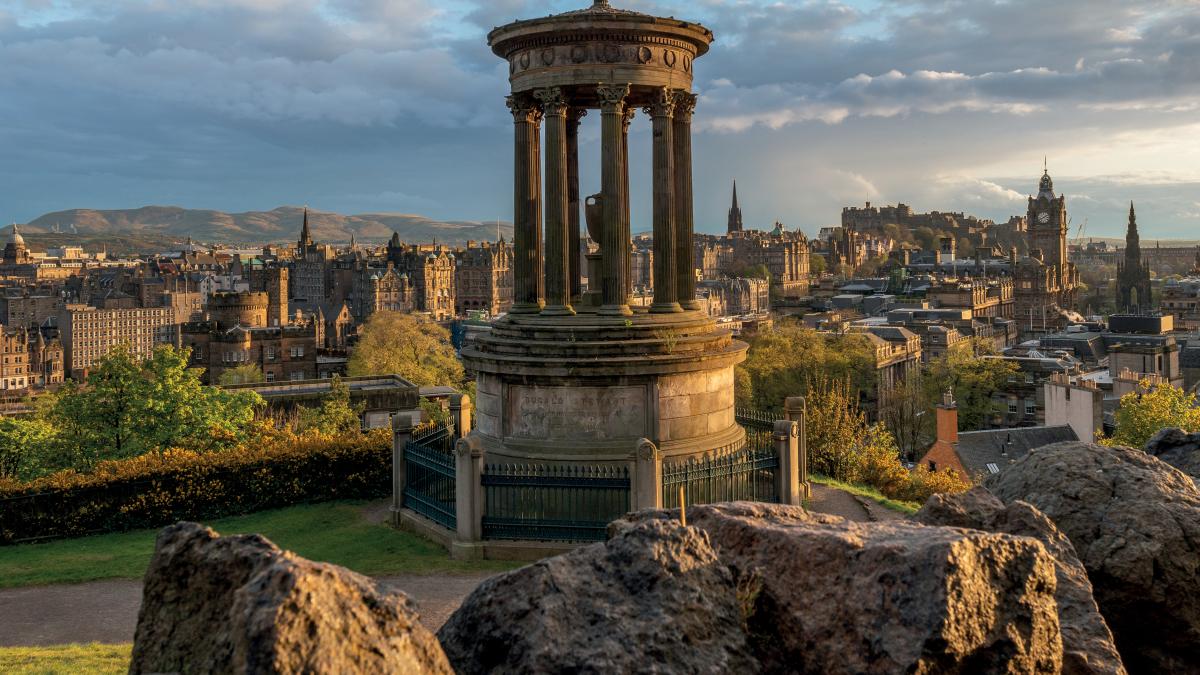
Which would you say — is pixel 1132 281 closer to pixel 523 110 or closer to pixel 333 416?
pixel 333 416

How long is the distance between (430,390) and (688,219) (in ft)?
107

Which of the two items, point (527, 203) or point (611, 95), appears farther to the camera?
point (527, 203)

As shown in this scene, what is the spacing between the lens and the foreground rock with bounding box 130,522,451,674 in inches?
170

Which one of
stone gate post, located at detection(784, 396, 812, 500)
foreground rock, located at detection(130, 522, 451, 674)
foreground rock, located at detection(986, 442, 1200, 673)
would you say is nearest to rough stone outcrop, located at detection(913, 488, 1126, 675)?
foreground rock, located at detection(986, 442, 1200, 673)

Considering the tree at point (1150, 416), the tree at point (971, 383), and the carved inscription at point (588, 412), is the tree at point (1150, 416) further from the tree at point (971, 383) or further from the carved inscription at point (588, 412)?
the carved inscription at point (588, 412)

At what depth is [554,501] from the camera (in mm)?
17875

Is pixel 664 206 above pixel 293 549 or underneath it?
above

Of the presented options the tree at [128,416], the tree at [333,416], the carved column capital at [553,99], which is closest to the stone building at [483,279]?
the tree at [333,416]

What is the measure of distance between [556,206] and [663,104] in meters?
2.91

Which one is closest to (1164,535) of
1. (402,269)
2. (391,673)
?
(391,673)

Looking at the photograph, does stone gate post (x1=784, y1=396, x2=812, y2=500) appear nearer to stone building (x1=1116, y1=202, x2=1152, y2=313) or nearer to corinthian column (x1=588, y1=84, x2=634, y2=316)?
corinthian column (x1=588, y1=84, x2=634, y2=316)

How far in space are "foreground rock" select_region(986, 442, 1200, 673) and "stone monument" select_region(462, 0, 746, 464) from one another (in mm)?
11152

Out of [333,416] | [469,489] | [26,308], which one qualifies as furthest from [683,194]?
[26,308]

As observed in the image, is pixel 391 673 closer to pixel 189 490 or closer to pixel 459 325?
pixel 189 490
